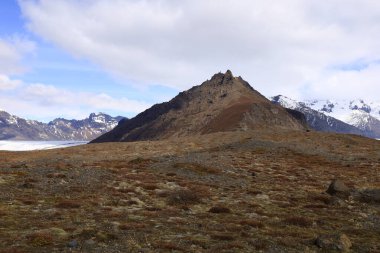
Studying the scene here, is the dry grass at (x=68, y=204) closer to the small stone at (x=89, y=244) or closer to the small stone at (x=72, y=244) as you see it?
the small stone at (x=89, y=244)

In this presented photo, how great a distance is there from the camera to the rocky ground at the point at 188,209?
72.0 feet

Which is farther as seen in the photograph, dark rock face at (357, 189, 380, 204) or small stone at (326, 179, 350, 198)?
small stone at (326, 179, 350, 198)

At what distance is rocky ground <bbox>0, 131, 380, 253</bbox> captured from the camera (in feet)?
72.0

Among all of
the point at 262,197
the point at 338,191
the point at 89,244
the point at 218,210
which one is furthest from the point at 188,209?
the point at 338,191

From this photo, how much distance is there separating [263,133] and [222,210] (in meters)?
90.1

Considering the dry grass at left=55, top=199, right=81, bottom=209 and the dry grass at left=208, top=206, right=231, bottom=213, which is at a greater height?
the dry grass at left=55, top=199, right=81, bottom=209

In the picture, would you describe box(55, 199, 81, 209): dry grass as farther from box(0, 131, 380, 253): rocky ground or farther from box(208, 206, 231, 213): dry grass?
box(208, 206, 231, 213): dry grass

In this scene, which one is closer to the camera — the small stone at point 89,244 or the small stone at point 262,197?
the small stone at point 89,244

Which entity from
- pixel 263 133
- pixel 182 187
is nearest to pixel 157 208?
pixel 182 187

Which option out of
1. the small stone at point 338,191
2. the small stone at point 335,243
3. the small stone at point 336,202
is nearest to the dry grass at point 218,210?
the small stone at point 335,243

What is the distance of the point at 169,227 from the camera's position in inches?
998

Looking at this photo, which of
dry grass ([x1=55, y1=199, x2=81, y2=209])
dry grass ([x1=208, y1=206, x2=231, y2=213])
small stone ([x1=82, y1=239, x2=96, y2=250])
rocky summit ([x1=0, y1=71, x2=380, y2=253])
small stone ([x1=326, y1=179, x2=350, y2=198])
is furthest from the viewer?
small stone ([x1=326, y1=179, x2=350, y2=198])

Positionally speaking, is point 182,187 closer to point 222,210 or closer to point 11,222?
point 222,210

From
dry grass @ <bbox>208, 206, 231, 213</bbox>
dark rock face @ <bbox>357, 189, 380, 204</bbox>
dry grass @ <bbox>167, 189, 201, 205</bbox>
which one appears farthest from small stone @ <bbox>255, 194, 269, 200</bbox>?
dark rock face @ <bbox>357, 189, 380, 204</bbox>
